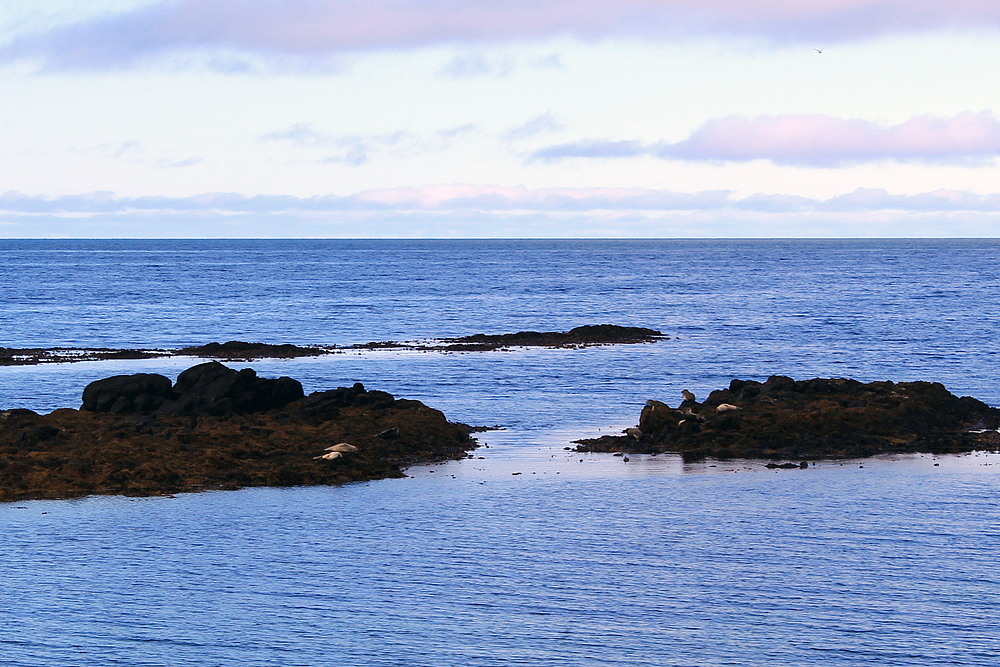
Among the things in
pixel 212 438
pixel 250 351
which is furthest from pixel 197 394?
pixel 250 351

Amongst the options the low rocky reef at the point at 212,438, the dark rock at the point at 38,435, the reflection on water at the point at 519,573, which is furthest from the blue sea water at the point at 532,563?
the dark rock at the point at 38,435

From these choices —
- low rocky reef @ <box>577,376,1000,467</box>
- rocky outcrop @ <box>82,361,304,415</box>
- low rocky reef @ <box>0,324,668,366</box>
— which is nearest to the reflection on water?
low rocky reef @ <box>577,376,1000,467</box>

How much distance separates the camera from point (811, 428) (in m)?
33.2

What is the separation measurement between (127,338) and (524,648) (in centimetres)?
6214

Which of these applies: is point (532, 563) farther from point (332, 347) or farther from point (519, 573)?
point (332, 347)

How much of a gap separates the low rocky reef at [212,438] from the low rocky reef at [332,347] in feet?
81.1

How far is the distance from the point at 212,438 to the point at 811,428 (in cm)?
1748

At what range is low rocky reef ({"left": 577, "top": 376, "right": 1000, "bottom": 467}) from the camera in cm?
3198

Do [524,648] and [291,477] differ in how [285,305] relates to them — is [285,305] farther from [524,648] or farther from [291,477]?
[524,648]

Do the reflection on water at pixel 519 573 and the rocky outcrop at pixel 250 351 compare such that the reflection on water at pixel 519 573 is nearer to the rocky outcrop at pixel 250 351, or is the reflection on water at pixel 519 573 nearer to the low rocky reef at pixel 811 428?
the low rocky reef at pixel 811 428

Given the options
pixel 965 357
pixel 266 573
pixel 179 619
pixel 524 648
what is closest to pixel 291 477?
pixel 266 573

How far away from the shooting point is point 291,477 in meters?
27.8

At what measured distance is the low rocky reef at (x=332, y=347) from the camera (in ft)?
198

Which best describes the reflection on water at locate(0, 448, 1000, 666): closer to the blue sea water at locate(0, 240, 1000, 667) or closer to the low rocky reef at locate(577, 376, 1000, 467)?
the blue sea water at locate(0, 240, 1000, 667)
